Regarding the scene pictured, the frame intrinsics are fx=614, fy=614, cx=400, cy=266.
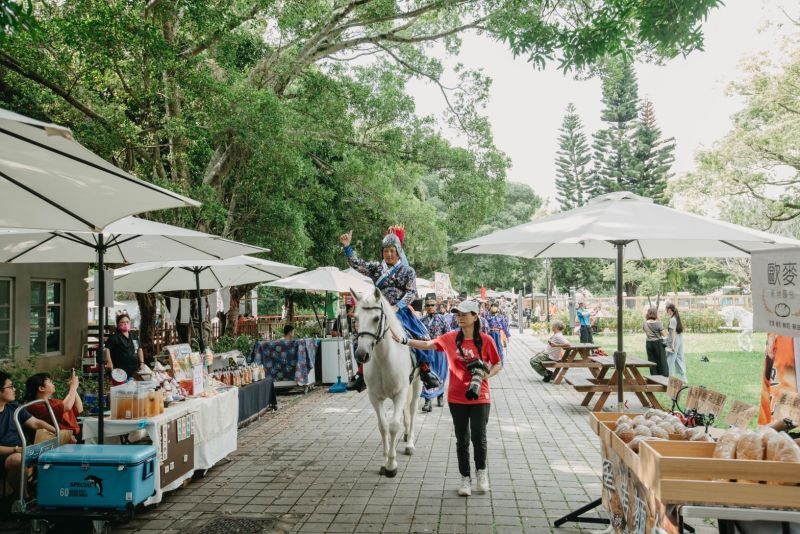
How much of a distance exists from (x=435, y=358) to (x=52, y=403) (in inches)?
194

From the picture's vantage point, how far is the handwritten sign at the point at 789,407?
3901mm

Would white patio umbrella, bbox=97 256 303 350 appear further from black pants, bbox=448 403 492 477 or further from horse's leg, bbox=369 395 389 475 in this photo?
black pants, bbox=448 403 492 477

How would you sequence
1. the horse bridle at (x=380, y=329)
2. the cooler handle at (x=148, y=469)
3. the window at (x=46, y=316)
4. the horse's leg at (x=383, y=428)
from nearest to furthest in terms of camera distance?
the cooler handle at (x=148, y=469)
the horse bridle at (x=380, y=329)
the horse's leg at (x=383, y=428)
the window at (x=46, y=316)

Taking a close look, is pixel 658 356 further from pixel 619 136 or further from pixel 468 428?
pixel 619 136

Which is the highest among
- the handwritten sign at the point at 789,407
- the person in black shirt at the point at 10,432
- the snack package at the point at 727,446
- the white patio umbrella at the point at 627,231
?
the white patio umbrella at the point at 627,231

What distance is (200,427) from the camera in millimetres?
6762

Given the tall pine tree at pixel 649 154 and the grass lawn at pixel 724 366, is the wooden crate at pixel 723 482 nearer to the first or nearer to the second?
the grass lawn at pixel 724 366

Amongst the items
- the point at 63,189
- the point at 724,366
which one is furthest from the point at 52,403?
the point at 724,366

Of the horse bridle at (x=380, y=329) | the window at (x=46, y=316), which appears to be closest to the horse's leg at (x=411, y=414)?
the horse bridle at (x=380, y=329)

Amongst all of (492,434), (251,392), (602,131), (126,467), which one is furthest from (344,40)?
(602,131)

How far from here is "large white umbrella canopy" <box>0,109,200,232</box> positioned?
359 cm

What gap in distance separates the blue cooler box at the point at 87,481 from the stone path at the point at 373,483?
1.85 feet

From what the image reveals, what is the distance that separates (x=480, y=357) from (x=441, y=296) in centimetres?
1971

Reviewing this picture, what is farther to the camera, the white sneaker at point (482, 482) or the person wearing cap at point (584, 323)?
the person wearing cap at point (584, 323)
